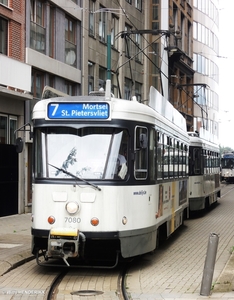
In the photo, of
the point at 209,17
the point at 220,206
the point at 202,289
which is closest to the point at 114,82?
the point at 220,206

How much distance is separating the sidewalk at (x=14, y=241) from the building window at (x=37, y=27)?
265 inches

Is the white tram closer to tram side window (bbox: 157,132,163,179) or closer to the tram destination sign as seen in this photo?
the tram destination sign

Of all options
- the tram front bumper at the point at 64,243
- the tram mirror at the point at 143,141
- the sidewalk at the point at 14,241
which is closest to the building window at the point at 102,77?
the sidewalk at the point at 14,241

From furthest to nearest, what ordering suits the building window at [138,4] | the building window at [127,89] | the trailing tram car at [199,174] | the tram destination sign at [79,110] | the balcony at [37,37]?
the building window at [138,4], the building window at [127,89], the balcony at [37,37], the trailing tram car at [199,174], the tram destination sign at [79,110]

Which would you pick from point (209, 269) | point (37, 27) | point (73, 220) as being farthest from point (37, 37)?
point (209, 269)

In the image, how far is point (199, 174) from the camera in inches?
981

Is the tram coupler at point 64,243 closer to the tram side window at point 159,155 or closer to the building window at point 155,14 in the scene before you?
the tram side window at point 159,155

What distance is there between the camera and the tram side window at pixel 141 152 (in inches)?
459

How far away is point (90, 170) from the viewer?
11.2 m

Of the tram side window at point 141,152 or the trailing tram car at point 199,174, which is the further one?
the trailing tram car at point 199,174

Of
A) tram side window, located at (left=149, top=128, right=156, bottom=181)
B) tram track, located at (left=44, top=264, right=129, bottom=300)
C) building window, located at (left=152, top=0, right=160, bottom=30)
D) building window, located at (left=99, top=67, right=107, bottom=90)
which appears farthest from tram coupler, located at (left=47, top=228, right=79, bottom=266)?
building window, located at (left=152, top=0, right=160, bottom=30)

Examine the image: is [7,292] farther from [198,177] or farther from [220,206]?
[220,206]

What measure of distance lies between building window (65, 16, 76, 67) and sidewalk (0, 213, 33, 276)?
28.8ft

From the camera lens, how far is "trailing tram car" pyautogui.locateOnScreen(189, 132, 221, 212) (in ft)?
79.7
